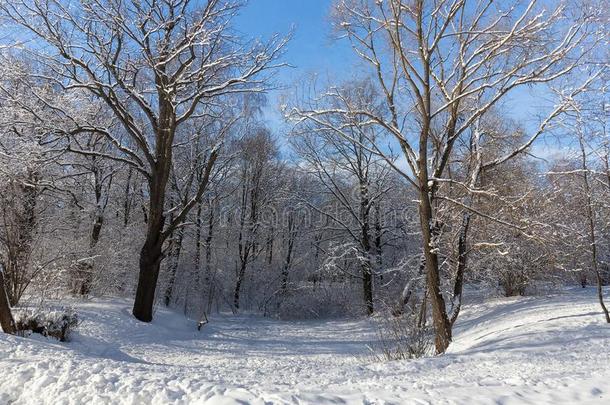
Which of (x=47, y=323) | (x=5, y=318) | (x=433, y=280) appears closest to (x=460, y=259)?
(x=433, y=280)

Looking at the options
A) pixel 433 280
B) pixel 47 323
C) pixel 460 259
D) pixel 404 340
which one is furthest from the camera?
pixel 460 259

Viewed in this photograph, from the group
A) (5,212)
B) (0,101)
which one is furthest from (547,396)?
(0,101)

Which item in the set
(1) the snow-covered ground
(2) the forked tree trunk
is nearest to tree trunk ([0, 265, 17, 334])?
(1) the snow-covered ground

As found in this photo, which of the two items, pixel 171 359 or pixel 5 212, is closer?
pixel 171 359

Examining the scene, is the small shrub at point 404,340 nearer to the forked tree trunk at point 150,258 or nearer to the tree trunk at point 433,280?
the tree trunk at point 433,280

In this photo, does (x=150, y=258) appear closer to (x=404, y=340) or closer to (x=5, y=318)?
(x=5, y=318)

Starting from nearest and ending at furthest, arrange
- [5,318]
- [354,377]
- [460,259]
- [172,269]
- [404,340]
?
[354,377] → [5,318] → [404,340] → [460,259] → [172,269]

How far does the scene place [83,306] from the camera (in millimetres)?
14438

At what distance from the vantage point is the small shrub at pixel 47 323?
9.09 metres

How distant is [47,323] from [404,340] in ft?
23.7

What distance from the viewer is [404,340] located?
880 cm

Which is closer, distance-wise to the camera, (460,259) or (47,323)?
(47,323)

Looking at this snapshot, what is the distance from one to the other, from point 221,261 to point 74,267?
12189mm

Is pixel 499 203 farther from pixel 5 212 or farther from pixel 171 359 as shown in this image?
pixel 5 212
